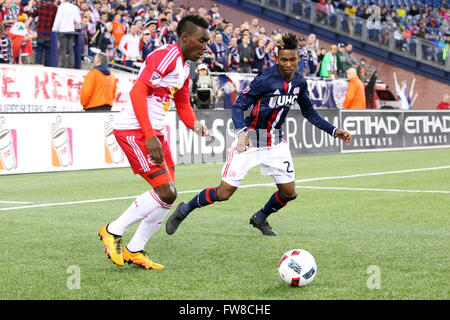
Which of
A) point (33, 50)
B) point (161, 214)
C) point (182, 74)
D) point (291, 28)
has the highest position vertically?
point (291, 28)

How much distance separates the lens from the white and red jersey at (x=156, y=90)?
5.88m

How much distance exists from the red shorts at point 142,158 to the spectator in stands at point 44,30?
13492 mm

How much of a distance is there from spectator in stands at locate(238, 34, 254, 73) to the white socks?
59.7 feet

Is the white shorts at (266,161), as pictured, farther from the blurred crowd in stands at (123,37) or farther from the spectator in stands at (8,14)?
the spectator in stands at (8,14)

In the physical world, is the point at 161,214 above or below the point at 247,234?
above

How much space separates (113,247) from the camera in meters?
6.28

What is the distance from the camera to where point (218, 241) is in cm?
774

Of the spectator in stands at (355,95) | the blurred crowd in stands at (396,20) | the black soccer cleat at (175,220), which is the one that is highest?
the blurred crowd in stands at (396,20)

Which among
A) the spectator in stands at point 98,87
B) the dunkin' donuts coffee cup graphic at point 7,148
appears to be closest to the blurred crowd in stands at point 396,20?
the spectator in stands at point 98,87

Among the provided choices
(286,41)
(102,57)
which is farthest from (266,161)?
(102,57)

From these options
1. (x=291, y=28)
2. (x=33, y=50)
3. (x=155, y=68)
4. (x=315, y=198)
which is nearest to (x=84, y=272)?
(x=155, y=68)

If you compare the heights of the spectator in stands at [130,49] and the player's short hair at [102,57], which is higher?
the spectator in stands at [130,49]

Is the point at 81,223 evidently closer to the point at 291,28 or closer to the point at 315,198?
the point at 315,198
